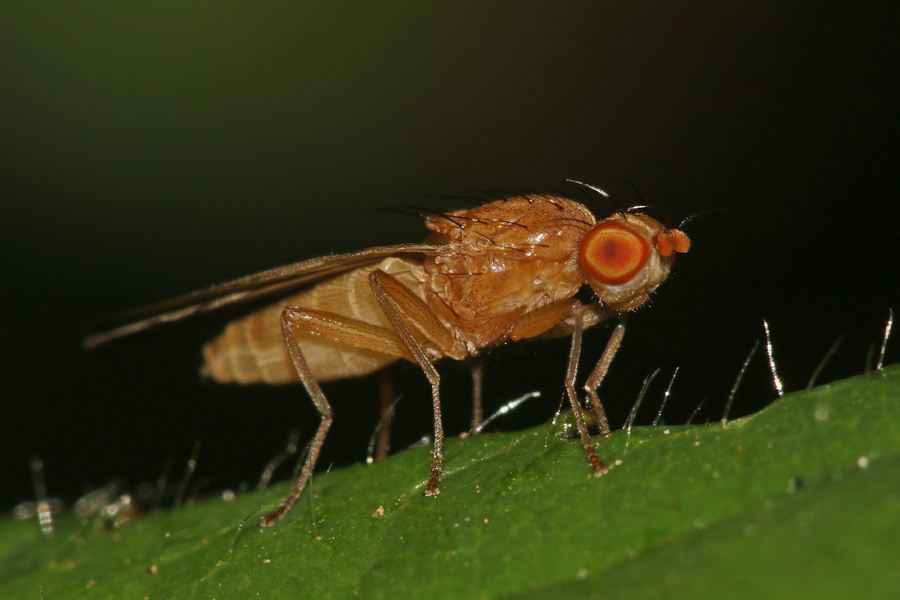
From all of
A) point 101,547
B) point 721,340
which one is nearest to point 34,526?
point 101,547

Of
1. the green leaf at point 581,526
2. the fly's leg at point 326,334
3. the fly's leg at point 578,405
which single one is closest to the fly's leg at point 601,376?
the fly's leg at point 578,405

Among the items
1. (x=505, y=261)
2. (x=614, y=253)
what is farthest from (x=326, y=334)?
(x=614, y=253)

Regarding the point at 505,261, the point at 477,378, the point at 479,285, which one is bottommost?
the point at 477,378

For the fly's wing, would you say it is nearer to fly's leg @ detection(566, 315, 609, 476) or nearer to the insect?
the insect

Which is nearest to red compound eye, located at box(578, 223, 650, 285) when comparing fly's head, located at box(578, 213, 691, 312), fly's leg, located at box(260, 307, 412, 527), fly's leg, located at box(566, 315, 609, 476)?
fly's head, located at box(578, 213, 691, 312)

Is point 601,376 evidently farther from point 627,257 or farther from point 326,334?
point 326,334

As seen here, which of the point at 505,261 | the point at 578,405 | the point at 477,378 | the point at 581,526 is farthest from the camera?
the point at 477,378

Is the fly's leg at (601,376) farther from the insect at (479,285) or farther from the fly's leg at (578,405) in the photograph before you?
the fly's leg at (578,405)
